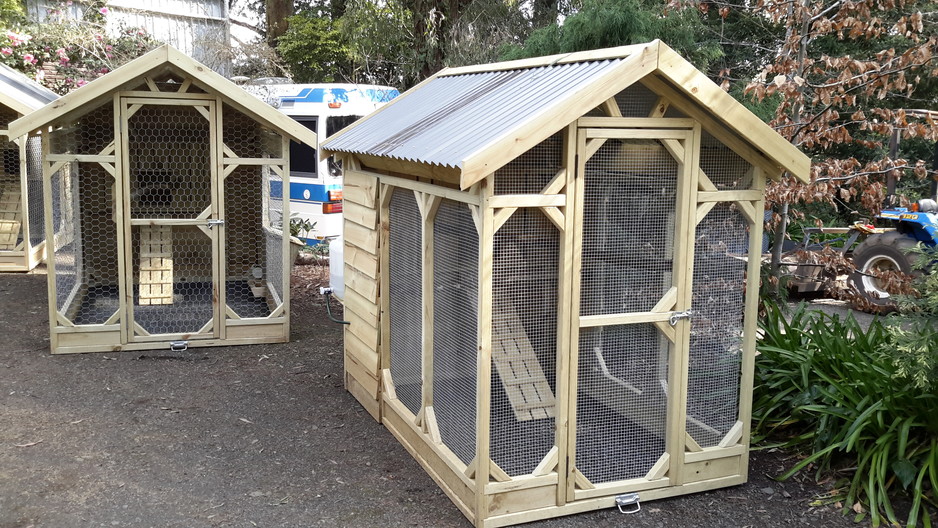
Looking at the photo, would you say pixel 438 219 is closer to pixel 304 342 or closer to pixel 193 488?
pixel 193 488

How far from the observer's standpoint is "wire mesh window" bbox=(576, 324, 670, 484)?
4578 mm

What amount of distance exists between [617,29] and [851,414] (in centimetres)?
458

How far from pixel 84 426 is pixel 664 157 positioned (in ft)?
14.4

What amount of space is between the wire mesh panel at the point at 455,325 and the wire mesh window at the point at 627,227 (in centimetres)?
61

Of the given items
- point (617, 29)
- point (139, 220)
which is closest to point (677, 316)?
point (617, 29)

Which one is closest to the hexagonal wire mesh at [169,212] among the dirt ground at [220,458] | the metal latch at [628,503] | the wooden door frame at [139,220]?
the wooden door frame at [139,220]

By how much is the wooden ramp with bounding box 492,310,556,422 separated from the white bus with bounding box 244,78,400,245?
8.25m

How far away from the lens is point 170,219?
7688 mm

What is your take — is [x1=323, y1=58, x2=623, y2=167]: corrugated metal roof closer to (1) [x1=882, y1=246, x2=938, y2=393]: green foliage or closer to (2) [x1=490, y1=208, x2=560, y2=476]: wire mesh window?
(2) [x1=490, y1=208, x2=560, y2=476]: wire mesh window

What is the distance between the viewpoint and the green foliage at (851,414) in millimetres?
4641

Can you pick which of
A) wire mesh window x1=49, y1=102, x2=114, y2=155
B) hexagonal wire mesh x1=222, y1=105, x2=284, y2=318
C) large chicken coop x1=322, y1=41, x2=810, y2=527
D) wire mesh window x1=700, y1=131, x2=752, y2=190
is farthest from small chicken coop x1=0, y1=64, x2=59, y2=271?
wire mesh window x1=700, y1=131, x2=752, y2=190

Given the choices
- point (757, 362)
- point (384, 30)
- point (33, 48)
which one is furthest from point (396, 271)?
point (33, 48)

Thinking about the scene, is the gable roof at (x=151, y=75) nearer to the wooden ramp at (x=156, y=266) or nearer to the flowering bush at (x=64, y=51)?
the wooden ramp at (x=156, y=266)

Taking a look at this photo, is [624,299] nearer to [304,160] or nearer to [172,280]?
[172,280]
